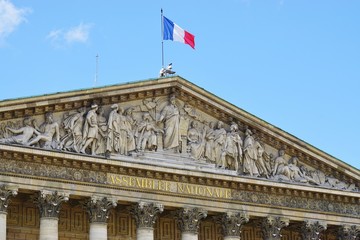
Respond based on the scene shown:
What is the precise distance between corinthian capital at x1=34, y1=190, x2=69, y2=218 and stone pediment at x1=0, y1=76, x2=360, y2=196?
1.23m

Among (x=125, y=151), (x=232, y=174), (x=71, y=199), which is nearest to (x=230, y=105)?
(x=232, y=174)

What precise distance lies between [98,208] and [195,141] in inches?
184

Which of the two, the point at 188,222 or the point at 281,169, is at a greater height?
the point at 281,169

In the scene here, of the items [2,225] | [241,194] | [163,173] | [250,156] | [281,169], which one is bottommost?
[2,225]

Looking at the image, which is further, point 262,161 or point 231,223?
point 262,161

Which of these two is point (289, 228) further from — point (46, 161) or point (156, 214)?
point (46, 161)

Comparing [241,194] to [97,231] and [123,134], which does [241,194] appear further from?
[97,231]

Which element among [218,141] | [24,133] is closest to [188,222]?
[218,141]

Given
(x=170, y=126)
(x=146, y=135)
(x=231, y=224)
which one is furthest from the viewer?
(x=231, y=224)

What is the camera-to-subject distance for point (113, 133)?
30922mm

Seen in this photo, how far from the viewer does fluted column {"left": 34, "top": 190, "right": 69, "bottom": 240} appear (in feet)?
95.7

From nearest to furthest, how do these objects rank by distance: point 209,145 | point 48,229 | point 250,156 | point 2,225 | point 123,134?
point 2,225 → point 48,229 → point 123,134 → point 209,145 → point 250,156

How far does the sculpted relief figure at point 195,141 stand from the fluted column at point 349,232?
22.7 feet

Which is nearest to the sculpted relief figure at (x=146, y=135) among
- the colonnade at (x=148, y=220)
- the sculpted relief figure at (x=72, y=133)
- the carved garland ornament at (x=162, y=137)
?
the carved garland ornament at (x=162, y=137)
